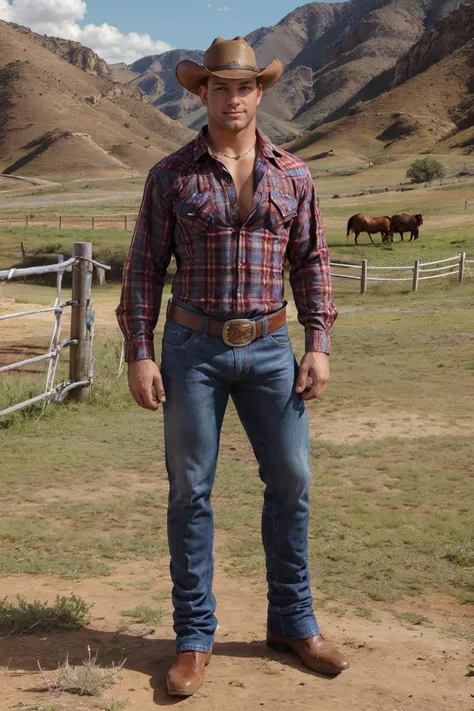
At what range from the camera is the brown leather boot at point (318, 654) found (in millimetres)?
3014

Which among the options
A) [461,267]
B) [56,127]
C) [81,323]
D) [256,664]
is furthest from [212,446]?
[56,127]

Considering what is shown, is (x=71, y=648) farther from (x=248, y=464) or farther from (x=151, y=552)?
(x=248, y=464)

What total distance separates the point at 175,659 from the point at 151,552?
1.68m

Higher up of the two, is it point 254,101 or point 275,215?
point 254,101

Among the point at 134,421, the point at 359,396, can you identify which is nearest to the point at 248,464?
the point at 134,421

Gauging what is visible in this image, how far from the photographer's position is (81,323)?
787cm

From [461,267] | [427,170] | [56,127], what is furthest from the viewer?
[56,127]

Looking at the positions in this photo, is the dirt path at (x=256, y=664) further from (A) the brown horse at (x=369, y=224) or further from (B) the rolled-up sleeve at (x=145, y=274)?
(A) the brown horse at (x=369, y=224)

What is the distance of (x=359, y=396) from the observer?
8547 millimetres

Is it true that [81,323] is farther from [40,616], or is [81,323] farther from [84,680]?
[84,680]

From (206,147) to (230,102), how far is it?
16 centimetres

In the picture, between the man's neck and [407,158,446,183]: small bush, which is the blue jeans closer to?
the man's neck

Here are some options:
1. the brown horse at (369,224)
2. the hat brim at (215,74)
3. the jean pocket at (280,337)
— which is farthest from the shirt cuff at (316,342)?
the brown horse at (369,224)

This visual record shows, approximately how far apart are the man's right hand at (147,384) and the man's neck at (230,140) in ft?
2.39
